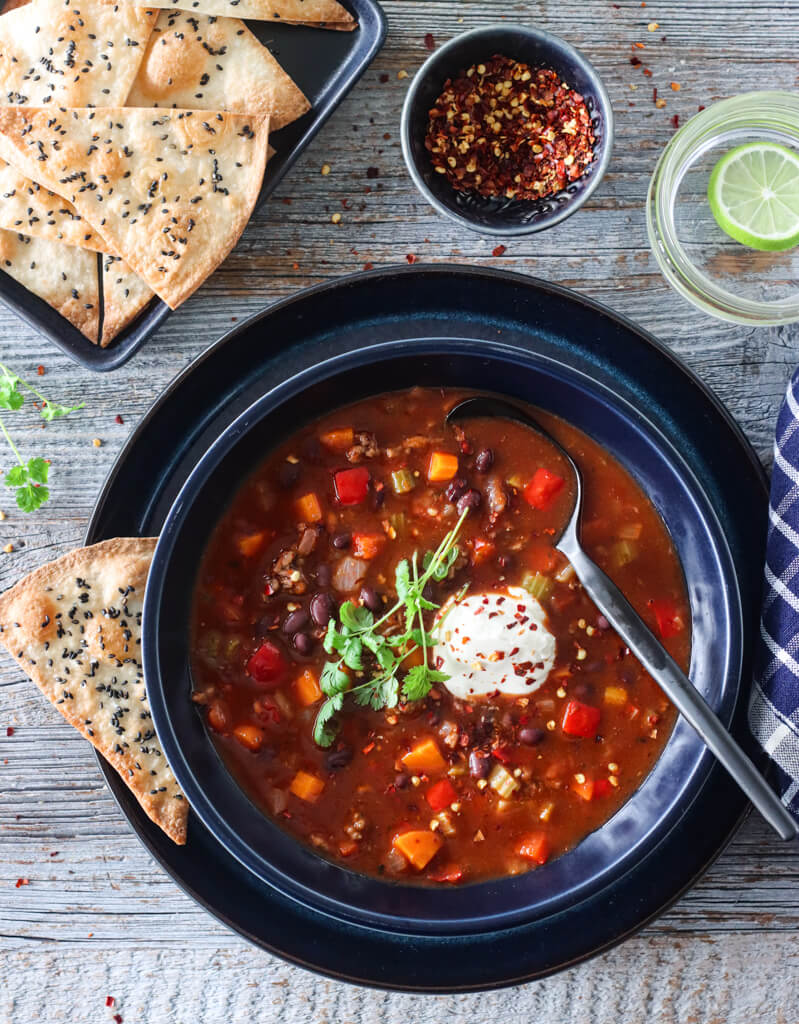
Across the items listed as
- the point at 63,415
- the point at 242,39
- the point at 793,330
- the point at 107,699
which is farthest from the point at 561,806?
the point at 242,39

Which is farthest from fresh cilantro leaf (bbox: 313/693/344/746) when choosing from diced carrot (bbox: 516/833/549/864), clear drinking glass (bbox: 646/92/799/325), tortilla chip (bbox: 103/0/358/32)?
tortilla chip (bbox: 103/0/358/32)

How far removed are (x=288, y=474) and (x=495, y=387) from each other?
0.76m

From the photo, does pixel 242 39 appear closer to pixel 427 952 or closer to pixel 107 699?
pixel 107 699

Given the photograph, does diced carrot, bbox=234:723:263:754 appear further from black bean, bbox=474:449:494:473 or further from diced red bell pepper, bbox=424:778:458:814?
black bean, bbox=474:449:494:473

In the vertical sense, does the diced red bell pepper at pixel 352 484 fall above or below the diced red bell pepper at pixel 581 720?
above

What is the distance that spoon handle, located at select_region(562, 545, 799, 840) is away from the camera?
2629mm

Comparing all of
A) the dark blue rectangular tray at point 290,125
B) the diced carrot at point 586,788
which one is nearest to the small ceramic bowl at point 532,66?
the dark blue rectangular tray at point 290,125

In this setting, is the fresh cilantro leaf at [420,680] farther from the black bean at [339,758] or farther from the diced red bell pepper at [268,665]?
the diced red bell pepper at [268,665]

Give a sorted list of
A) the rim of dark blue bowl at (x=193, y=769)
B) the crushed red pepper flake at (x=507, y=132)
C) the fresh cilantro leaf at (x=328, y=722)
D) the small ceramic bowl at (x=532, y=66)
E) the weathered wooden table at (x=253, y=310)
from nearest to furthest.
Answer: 1. the rim of dark blue bowl at (x=193, y=769)
2. the fresh cilantro leaf at (x=328, y=722)
3. the small ceramic bowl at (x=532, y=66)
4. the crushed red pepper flake at (x=507, y=132)
5. the weathered wooden table at (x=253, y=310)

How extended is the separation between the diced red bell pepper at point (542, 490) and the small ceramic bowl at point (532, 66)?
0.82 m

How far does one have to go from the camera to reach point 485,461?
9.73 ft

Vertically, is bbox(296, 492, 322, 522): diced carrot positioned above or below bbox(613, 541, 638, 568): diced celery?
above

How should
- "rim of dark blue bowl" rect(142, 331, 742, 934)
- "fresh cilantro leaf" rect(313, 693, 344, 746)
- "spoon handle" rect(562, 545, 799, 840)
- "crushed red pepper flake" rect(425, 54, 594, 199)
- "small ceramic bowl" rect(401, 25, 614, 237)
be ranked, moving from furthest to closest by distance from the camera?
"crushed red pepper flake" rect(425, 54, 594, 199)
"small ceramic bowl" rect(401, 25, 614, 237)
"fresh cilantro leaf" rect(313, 693, 344, 746)
"rim of dark blue bowl" rect(142, 331, 742, 934)
"spoon handle" rect(562, 545, 799, 840)

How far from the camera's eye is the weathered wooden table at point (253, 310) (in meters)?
3.23
